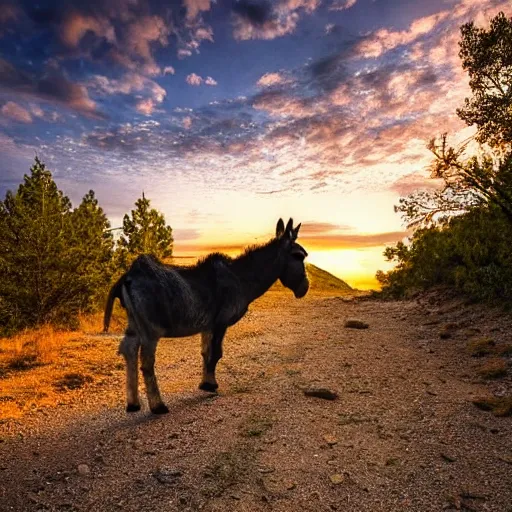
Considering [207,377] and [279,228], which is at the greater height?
[279,228]

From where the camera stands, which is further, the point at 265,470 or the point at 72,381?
the point at 72,381

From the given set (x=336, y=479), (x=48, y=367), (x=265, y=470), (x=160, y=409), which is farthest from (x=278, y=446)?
(x=48, y=367)

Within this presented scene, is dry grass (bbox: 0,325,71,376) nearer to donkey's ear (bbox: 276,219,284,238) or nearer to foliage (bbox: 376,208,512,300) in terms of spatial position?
donkey's ear (bbox: 276,219,284,238)

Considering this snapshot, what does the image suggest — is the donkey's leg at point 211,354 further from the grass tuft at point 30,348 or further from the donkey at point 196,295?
the grass tuft at point 30,348

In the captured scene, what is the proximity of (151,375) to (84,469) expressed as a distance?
6.03 ft

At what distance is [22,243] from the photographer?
14.1 m

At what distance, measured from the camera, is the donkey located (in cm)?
635

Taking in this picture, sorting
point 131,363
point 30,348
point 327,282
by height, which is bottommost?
point 30,348

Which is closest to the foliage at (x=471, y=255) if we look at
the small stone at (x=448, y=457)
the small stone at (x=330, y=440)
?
the small stone at (x=448, y=457)

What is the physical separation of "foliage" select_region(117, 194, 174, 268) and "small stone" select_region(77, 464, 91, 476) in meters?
20.0

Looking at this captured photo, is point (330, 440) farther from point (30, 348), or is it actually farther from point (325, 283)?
point (325, 283)

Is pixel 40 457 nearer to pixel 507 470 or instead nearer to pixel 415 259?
pixel 507 470

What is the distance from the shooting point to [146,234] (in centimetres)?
2636

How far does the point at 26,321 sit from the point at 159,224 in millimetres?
15117
